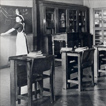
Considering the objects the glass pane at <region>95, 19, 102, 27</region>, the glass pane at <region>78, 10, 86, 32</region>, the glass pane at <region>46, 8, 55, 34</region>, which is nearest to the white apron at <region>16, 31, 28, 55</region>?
the glass pane at <region>46, 8, 55, 34</region>

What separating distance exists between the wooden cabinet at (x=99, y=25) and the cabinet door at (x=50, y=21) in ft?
8.67

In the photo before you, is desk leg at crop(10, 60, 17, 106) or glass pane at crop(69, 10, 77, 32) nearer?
desk leg at crop(10, 60, 17, 106)

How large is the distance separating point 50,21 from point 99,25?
2.83m

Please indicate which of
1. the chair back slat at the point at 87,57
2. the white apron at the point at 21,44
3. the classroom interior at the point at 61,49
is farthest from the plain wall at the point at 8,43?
the chair back slat at the point at 87,57

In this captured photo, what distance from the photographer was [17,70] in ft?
11.8

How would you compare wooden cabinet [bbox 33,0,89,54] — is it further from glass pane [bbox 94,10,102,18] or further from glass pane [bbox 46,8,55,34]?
glass pane [bbox 94,10,102,18]

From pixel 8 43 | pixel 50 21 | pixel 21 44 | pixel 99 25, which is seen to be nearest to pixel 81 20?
pixel 99 25

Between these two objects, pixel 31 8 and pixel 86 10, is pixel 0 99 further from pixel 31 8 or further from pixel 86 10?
pixel 86 10

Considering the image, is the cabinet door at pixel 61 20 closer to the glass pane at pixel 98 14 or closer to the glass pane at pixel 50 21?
the glass pane at pixel 50 21

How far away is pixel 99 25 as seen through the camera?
32.9 ft

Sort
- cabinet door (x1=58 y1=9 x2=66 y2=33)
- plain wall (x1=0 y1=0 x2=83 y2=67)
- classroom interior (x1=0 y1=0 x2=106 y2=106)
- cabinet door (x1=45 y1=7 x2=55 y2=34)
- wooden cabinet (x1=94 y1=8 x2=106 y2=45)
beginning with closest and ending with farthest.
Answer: classroom interior (x1=0 y1=0 x2=106 y2=106)
plain wall (x1=0 y1=0 x2=83 y2=67)
cabinet door (x1=45 y1=7 x2=55 y2=34)
cabinet door (x1=58 y1=9 x2=66 y2=33)
wooden cabinet (x1=94 y1=8 x2=106 y2=45)

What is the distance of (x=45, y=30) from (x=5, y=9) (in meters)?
1.54

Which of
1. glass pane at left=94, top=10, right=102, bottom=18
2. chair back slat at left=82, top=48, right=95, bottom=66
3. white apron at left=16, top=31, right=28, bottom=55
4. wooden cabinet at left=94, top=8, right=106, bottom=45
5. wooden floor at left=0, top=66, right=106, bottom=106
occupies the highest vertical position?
glass pane at left=94, top=10, right=102, bottom=18

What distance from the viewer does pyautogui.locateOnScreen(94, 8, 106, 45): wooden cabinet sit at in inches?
388
